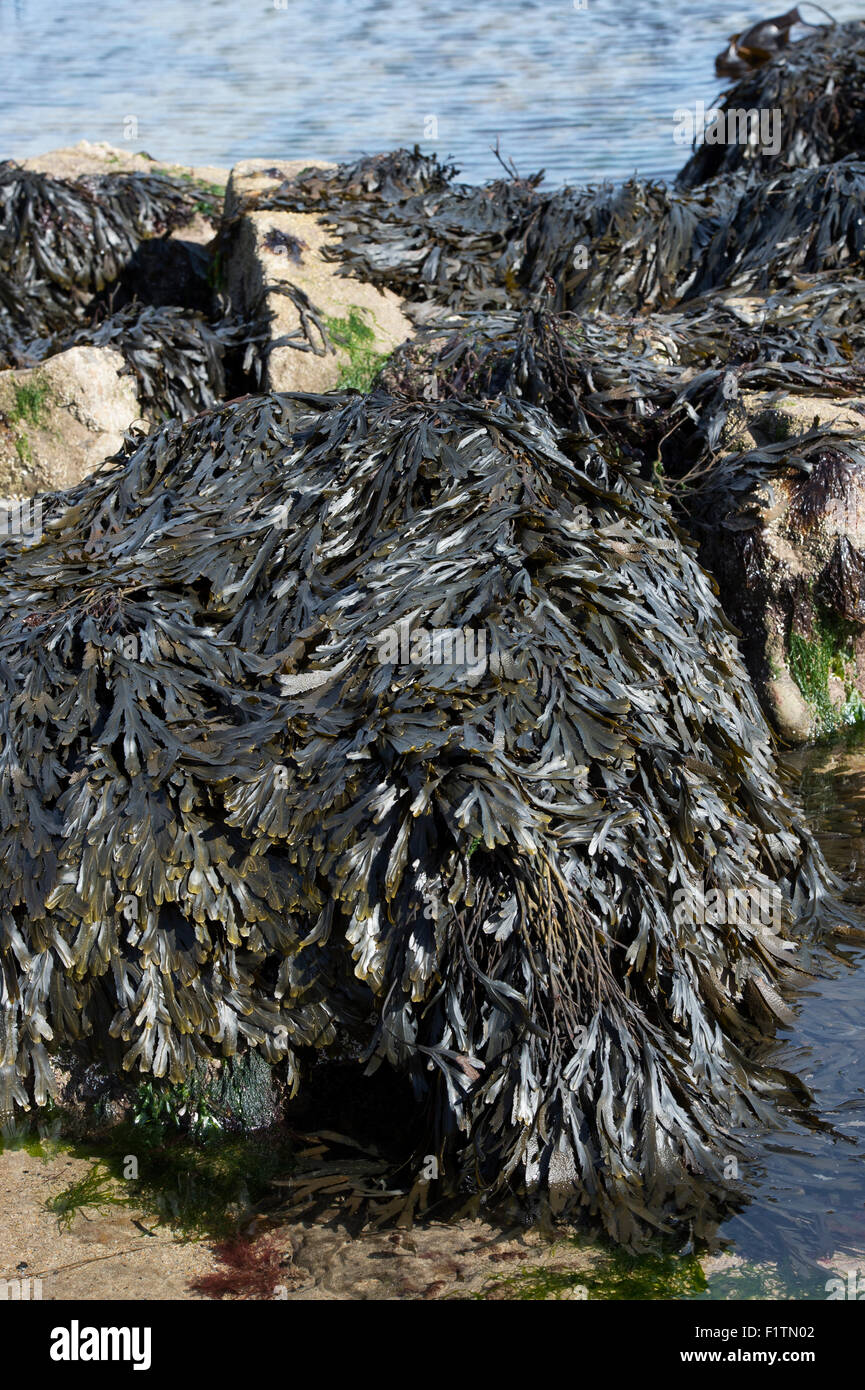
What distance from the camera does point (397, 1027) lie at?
9.80 ft

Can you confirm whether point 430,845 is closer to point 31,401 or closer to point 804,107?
point 31,401

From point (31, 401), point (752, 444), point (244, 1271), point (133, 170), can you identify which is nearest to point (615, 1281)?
point (244, 1271)

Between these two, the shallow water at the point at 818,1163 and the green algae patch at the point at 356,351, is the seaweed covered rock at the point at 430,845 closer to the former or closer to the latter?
the shallow water at the point at 818,1163

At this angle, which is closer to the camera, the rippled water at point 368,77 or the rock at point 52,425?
the rock at point 52,425

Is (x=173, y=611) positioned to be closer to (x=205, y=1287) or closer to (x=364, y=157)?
(x=205, y=1287)

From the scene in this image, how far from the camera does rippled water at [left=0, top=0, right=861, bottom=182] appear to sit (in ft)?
44.5

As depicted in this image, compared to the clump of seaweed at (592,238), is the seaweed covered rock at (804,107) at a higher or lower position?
higher

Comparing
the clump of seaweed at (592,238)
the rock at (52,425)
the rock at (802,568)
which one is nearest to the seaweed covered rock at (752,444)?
the rock at (802,568)

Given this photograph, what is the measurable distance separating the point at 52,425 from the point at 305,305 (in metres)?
1.36

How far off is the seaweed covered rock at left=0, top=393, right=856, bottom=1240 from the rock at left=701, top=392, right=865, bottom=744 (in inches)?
50.4

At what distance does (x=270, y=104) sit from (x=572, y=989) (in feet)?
50.5

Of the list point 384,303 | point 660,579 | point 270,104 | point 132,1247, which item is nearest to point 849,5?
point 270,104

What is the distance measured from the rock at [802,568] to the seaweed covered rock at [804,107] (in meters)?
3.50

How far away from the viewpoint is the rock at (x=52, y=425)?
6098mm
